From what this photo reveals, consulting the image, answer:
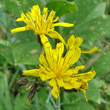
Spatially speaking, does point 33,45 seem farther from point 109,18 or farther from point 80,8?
point 109,18

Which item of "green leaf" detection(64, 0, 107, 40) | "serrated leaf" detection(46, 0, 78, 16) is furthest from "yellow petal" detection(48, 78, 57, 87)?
Result: "green leaf" detection(64, 0, 107, 40)

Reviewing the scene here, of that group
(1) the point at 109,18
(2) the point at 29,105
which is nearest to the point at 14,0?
(1) the point at 109,18

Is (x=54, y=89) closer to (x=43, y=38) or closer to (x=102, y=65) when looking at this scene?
(x=43, y=38)

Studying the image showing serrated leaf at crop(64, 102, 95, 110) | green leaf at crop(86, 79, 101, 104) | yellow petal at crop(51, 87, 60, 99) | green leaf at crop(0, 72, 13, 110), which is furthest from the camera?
green leaf at crop(0, 72, 13, 110)

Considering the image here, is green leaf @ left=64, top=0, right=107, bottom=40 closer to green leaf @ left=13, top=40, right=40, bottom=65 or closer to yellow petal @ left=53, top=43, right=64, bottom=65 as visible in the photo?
green leaf @ left=13, top=40, right=40, bottom=65

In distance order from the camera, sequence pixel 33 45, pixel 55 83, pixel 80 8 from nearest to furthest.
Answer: pixel 55 83 < pixel 33 45 < pixel 80 8
